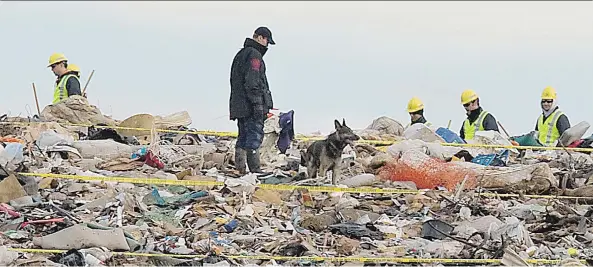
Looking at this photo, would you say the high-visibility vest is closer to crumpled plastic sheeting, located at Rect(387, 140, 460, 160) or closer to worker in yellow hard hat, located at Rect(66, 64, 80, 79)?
worker in yellow hard hat, located at Rect(66, 64, 80, 79)

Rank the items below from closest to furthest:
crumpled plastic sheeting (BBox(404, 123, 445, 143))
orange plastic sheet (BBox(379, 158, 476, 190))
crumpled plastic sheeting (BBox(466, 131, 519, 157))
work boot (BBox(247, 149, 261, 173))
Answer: orange plastic sheet (BBox(379, 158, 476, 190)), work boot (BBox(247, 149, 261, 173)), crumpled plastic sheeting (BBox(466, 131, 519, 157)), crumpled plastic sheeting (BBox(404, 123, 445, 143))

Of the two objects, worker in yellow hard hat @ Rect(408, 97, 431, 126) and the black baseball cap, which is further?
worker in yellow hard hat @ Rect(408, 97, 431, 126)

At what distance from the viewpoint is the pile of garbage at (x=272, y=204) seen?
279 inches

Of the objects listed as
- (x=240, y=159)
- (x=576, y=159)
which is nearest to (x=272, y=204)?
(x=240, y=159)

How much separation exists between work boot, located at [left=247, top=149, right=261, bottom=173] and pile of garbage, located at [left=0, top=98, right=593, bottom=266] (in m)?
0.16

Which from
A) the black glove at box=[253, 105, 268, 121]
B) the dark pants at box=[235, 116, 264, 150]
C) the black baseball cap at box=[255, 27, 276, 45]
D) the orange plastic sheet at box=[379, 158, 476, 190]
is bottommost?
the orange plastic sheet at box=[379, 158, 476, 190]

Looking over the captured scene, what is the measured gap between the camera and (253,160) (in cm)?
1066

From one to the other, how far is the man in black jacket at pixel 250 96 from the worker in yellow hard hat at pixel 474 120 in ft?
13.8

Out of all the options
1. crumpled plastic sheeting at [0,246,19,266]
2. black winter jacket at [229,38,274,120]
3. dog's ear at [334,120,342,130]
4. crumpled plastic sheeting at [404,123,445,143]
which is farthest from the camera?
crumpled plastic sheeting at [404,123,445,143]

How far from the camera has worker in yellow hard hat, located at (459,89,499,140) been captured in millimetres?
13664

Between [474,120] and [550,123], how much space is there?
115cm

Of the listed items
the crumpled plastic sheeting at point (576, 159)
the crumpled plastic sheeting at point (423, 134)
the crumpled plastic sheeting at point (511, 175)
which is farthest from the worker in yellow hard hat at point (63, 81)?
the crumpled plastic sheeting at point (576, 159)

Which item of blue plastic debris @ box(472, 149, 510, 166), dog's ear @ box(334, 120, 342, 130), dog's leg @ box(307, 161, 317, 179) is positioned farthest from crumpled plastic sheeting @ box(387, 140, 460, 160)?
dog's leg @ box(307, 161, 317, 179)

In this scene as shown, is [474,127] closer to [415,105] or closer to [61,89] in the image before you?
[415,105]
